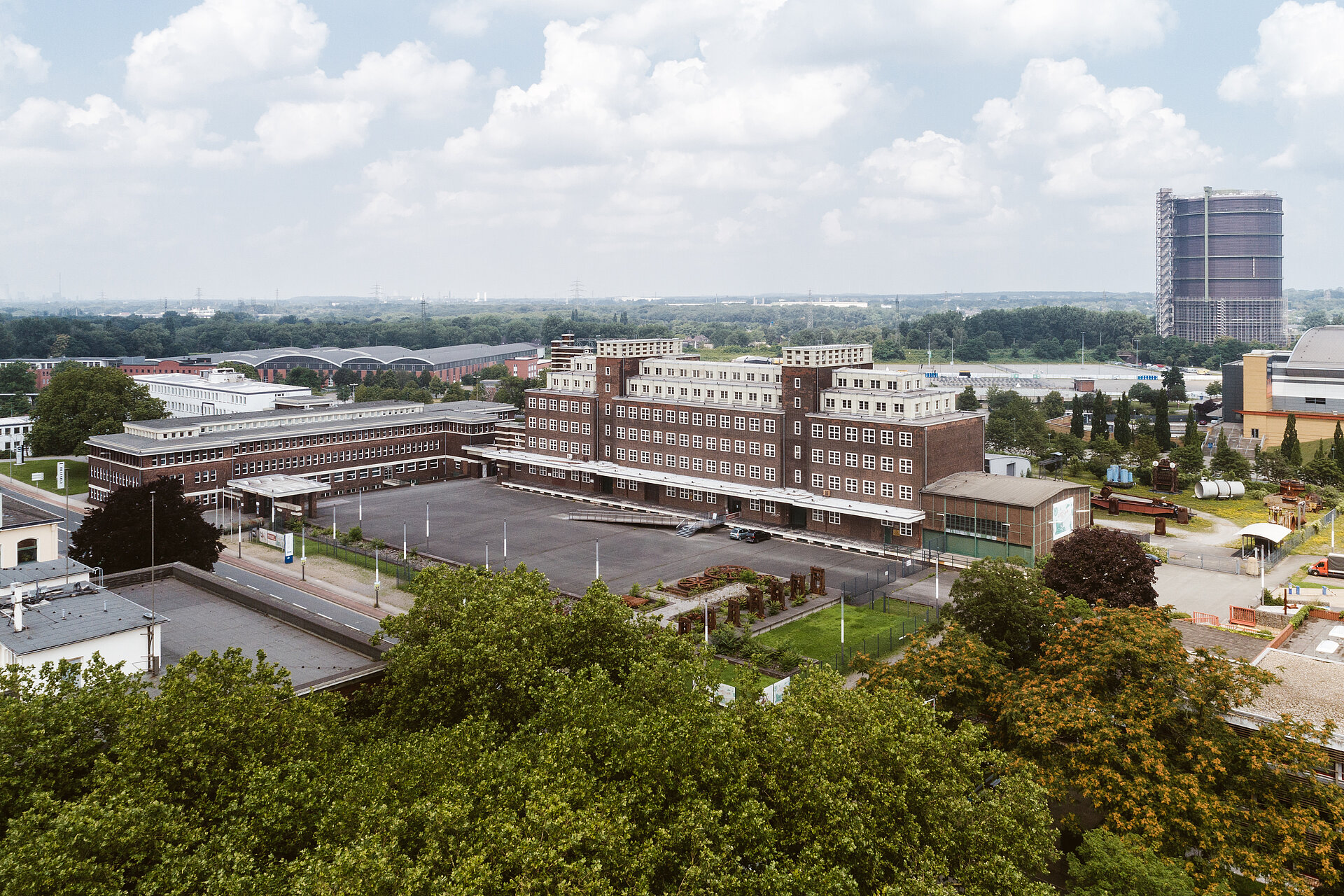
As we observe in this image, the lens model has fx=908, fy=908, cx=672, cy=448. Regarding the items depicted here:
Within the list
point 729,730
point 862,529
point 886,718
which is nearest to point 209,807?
point 729,730

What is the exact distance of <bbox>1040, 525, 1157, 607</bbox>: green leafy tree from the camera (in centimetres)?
3919

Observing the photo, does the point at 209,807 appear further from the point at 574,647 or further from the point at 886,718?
the point at 886,718

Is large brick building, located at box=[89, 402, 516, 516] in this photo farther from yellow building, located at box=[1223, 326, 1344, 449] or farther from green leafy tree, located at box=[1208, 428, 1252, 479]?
yellow building, located at box=[1223, 326, 1344, 449]

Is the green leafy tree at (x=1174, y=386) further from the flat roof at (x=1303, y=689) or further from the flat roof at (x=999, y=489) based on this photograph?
the flat roof at (x=1303, y=689)

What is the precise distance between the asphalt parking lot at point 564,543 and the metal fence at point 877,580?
3.08ft

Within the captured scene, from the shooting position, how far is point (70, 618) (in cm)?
2792

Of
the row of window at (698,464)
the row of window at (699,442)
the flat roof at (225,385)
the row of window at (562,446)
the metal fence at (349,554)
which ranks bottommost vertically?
the metal fence at (349,554)

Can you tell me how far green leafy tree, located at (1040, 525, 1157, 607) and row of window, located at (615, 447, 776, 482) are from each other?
27.9 m

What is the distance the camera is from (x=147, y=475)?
68.4 metres

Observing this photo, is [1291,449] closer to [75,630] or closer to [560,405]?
[560,405]

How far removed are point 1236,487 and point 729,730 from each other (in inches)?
2743

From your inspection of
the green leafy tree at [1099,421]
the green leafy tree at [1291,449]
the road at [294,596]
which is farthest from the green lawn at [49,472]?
the green leafy tree at [1291,449]

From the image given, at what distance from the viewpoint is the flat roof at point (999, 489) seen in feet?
178

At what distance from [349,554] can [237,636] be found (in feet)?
96.7
